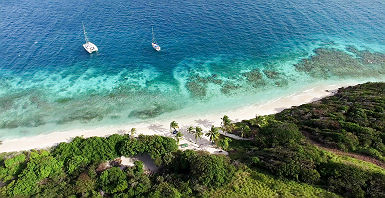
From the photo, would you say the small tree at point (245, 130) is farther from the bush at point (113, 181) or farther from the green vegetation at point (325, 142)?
the bush at point (113, 181)

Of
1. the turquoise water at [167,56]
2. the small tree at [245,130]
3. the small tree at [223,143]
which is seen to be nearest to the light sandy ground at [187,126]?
the small tree at [223,143]

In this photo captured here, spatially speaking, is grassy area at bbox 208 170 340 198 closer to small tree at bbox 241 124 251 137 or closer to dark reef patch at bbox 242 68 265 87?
small tree at bbox 241 124 251 137

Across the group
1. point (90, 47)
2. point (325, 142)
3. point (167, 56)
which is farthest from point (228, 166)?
point (90, 47)

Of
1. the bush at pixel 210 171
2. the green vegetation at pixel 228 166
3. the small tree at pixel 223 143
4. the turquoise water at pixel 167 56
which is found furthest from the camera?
the turquoise water at pixel 167 56

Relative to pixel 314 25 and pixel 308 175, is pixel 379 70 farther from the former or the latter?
pixel 308 175

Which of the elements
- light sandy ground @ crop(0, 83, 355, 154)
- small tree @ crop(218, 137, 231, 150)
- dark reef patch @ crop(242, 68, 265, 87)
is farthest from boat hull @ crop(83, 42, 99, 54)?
small tree @ crop(218, 137, 231, 150)

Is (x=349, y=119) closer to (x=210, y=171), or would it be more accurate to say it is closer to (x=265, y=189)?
(x=265, y=189)
